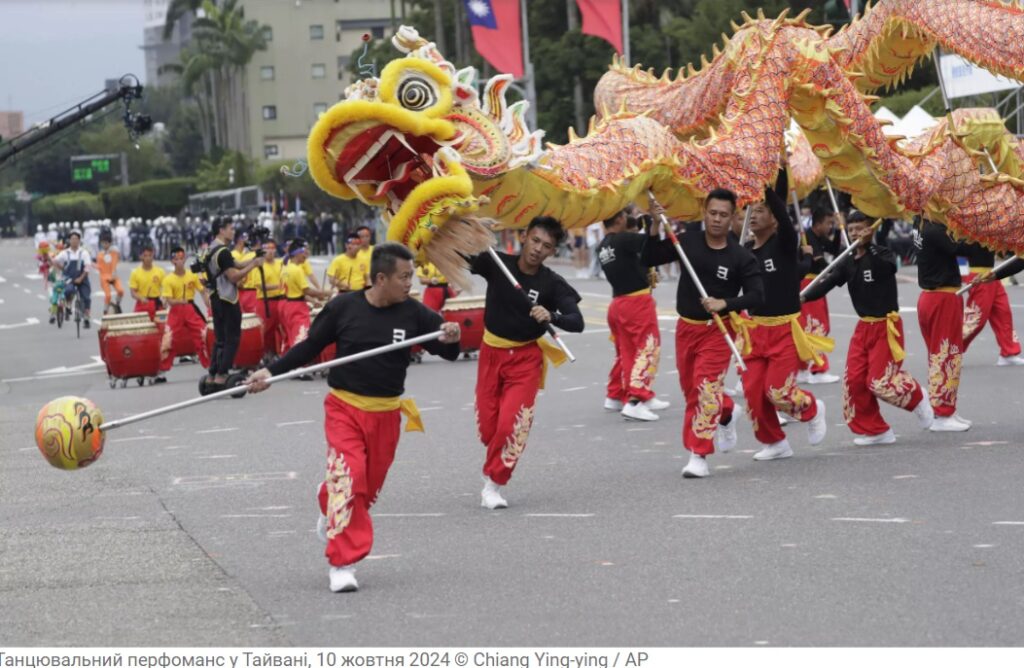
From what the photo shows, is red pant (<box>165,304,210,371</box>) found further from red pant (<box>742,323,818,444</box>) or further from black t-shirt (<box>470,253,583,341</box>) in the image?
black t-shirt (<box>470,253,583,341</box>)

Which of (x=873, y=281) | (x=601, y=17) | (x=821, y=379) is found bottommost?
(x=821, y=379)

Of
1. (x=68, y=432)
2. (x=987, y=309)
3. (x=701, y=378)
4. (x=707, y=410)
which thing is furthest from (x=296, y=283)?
(x=68, y=432)

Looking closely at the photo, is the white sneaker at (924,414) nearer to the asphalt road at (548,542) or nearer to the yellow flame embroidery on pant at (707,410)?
the asphalt road at (548,542)

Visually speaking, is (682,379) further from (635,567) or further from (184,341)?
(184,341)

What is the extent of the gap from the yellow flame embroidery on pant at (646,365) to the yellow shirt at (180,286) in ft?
26.9

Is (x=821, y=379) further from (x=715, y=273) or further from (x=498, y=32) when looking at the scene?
(x=498, y=32)

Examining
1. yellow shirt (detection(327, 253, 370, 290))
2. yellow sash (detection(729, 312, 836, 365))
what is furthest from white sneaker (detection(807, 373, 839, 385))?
yellow shirt (detection(327, 253, 370, 290))

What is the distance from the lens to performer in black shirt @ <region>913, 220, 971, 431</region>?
41.1 ft

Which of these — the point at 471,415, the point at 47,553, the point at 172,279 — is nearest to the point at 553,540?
the point at 47,553

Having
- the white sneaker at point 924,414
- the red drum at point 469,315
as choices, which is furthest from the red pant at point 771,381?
the red drum at point 469,315

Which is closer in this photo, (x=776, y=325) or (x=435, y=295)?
(x=776, y=325)

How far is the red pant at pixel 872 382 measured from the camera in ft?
39.2

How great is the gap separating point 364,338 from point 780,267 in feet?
13.7

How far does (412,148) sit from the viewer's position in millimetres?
10062
